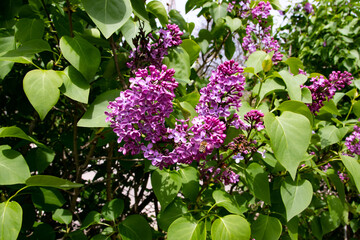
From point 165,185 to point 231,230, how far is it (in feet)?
0.88

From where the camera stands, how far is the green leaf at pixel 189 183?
3.47 feet

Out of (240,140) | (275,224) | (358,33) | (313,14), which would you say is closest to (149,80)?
(240,140)

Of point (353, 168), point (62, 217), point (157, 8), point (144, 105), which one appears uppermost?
point (157, 8)

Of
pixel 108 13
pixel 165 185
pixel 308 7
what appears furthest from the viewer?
pixel 308 7

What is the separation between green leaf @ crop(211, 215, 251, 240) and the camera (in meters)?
0.89

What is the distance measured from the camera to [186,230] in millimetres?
945

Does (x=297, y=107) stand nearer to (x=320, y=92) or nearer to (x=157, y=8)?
(x=320, y=92)

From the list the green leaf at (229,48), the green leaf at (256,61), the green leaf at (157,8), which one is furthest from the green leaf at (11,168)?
the green leaf at (229,48)

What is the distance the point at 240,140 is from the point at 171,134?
0.89ft

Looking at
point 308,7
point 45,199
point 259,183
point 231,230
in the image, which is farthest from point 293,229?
point 308,7

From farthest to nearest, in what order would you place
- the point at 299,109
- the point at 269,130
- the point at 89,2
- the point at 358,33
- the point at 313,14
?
the point at 313,14 → the point at 358,33 → the point at 299,109 → the point at 269,130 → the point at 89,2

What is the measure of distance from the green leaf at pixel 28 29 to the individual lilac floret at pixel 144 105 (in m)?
0.46

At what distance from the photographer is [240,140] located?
39.6 inches

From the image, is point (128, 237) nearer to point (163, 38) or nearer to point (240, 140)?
point (240, 140)
